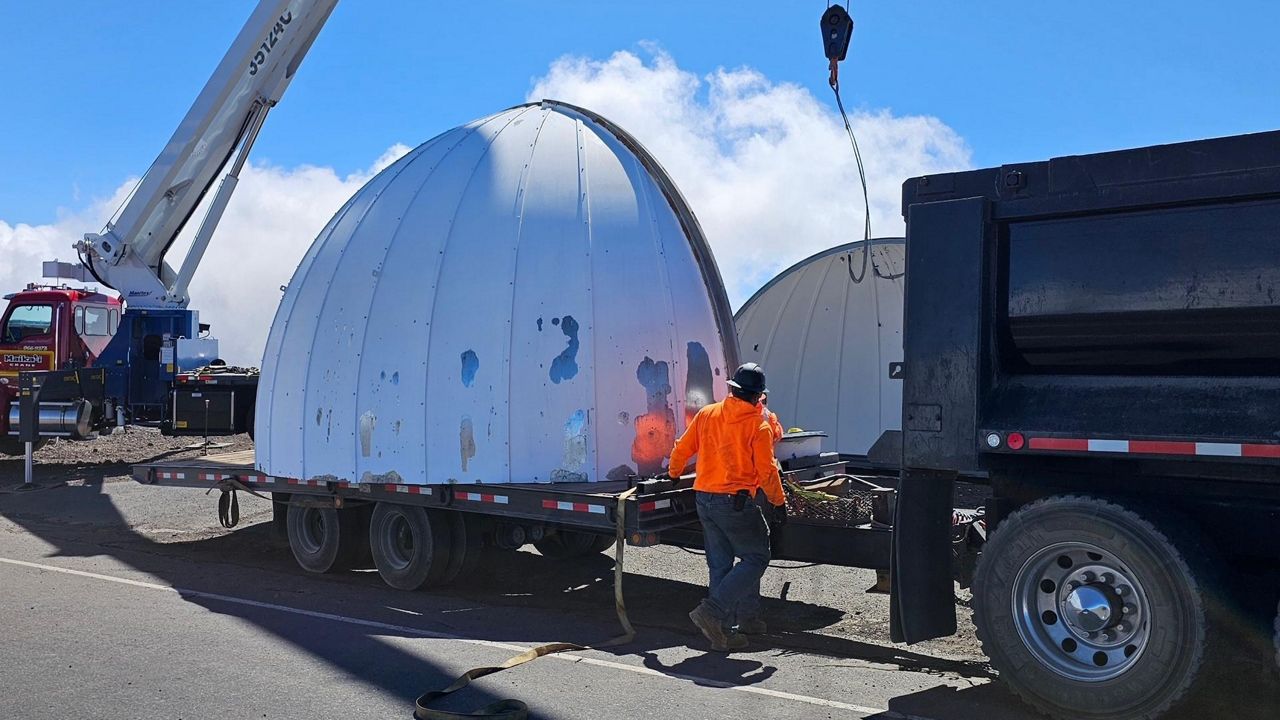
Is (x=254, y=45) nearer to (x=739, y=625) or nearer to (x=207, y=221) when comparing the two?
(x=207, y=221)

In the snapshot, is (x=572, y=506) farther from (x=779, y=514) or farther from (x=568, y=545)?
(x=568, y=545)

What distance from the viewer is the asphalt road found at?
579 cm

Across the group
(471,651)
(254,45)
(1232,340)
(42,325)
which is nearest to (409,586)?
(471,651)

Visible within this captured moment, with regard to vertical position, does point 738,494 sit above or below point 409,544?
above

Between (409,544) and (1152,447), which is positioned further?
(409,544)

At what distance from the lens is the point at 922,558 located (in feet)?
20.2

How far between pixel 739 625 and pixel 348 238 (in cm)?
505

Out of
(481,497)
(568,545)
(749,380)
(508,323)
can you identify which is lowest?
(568,545)

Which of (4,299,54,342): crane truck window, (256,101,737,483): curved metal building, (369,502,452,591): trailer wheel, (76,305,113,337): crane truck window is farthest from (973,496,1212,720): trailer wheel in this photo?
(4,299,54,342): crane truck window

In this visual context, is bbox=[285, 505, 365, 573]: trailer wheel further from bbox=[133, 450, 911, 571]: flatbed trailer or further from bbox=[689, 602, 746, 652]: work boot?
bbox=[689, 602, 746, 652]: work boot

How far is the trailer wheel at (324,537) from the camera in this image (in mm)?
9711

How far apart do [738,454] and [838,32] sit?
5098mm

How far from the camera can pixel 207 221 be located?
19000mm

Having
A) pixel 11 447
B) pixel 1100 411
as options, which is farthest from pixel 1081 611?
pixel 11 447
